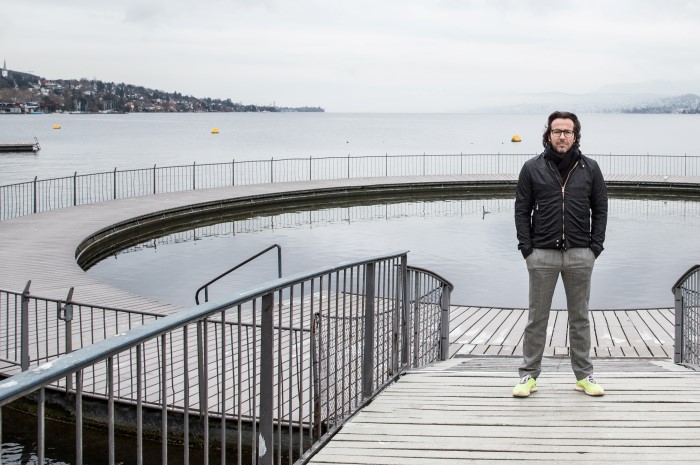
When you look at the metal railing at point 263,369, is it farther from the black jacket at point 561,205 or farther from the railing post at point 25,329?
the black jacket at point 561,205

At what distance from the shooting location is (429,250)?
75.2 feet

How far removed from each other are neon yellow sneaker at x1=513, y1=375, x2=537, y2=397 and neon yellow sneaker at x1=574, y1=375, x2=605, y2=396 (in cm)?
31

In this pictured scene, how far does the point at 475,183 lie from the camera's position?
34688 millimetres

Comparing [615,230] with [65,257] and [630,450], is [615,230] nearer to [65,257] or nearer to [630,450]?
[65,257]

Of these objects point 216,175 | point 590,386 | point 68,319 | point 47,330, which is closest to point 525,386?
point 590,386

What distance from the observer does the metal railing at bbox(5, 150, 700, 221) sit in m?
36.9

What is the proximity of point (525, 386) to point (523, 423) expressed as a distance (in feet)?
1.88

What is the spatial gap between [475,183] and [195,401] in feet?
91.0

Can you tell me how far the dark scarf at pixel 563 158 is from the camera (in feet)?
17.7

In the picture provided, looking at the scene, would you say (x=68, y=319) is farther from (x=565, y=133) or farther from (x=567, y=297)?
(x=565, y=133)

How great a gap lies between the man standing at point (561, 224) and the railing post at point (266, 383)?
7.00 feet

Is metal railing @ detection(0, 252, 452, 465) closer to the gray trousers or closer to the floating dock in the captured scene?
the gray trousers

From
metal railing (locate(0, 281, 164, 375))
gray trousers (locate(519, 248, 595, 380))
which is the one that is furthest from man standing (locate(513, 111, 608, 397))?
metal railing (locate(0, 281, 164, 375))

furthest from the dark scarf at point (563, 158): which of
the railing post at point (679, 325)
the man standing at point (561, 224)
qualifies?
the railing post at point (679, 325)
